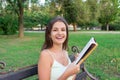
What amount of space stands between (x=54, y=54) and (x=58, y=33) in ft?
0.66

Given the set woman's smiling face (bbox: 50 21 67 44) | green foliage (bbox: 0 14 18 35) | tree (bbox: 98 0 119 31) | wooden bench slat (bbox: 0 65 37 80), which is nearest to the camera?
wooden bench slat (bbox: 0 65 37 80)

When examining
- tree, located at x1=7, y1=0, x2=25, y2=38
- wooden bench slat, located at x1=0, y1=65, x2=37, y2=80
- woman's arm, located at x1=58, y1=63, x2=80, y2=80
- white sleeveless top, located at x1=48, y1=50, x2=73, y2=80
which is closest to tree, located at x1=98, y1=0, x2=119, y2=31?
tree, located at x1=7, y1=0, x2=25, y2=38

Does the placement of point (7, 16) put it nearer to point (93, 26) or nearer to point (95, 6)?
point (95, 6)

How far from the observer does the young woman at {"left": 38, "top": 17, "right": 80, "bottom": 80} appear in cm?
258

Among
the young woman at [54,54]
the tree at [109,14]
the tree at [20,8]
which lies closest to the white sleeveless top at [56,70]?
the young woman at [54,54]

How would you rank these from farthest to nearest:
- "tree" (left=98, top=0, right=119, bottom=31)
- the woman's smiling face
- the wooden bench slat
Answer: "tree" (left=98, top=0, right=119, bottom=31)
the woman's smiling face
the wooden bench slat

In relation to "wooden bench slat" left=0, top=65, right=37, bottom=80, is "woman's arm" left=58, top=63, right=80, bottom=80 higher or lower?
higher

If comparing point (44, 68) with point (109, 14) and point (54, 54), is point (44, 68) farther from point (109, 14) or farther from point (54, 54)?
point (109, 14)

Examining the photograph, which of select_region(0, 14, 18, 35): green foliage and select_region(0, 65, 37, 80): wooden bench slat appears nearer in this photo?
select_region(0, 65, 37, 80): wooden bench slat

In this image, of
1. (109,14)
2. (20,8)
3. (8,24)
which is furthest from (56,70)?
(109,14)

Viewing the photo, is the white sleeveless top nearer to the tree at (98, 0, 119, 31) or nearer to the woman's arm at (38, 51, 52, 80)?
the woman's arm at (38, 51, 52, 80)

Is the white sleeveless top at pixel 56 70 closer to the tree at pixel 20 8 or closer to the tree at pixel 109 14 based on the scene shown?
the tree at pixel 20 8

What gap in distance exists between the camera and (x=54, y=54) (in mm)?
2697

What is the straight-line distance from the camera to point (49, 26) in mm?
2754
